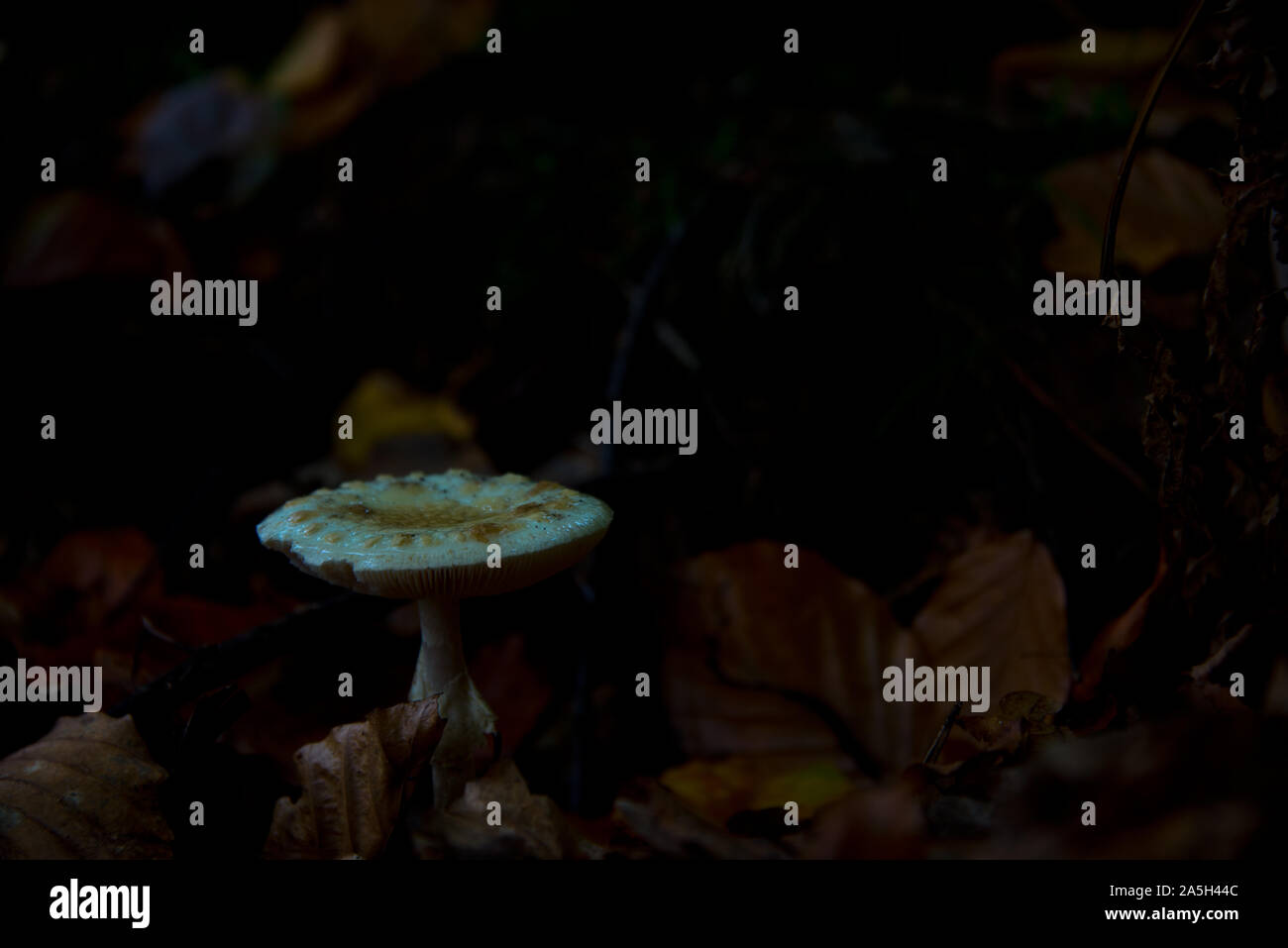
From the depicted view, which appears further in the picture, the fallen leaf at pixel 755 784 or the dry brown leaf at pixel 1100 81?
the dry brown leaf at pixel 1100 81

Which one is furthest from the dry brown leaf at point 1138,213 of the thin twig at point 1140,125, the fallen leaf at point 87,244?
the fallen leaf at point 87,244

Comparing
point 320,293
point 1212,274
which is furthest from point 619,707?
point 320,293

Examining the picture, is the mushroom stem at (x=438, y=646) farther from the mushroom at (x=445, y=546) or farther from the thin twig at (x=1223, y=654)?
the thin twig at (x=1223, y=654)

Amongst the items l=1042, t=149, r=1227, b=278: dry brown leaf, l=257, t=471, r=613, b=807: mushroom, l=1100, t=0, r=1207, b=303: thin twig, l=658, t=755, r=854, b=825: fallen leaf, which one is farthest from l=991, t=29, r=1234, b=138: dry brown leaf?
l=257, t=471, r=613, b=807: mushroom

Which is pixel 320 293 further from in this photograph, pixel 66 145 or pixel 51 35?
pixel 51 35

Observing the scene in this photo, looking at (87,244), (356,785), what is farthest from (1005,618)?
(87,244)

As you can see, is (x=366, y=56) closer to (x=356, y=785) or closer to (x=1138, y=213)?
(x=1138, y=213)

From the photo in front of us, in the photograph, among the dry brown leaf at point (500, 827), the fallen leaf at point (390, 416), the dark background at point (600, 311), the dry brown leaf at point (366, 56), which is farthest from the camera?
the dry brown leaf at point (366, 56)
